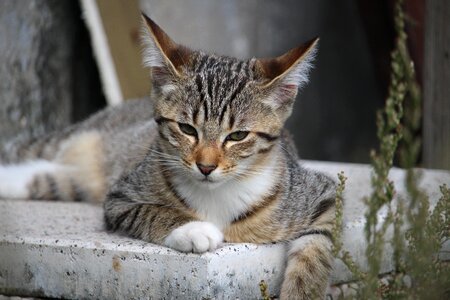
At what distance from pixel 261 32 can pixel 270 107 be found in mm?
3700

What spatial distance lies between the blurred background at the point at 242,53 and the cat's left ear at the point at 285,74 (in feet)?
5.77

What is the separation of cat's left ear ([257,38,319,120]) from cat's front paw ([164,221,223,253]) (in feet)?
2.16

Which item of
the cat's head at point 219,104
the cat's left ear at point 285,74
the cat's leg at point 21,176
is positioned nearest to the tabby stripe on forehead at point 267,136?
the cat's head at point 219,104

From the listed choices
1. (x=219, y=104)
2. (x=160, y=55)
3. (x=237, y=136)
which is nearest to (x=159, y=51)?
(x=160, y=55)

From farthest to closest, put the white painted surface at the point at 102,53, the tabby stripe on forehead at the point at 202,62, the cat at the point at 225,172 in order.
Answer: the white painted surface at the point at 102,53
the tabby stripe on forehead at the point at 202,62
the cat at the point at 225,172

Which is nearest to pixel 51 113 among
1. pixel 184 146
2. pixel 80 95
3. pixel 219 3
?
pixel 80 95

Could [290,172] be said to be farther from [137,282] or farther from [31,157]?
[31,157]

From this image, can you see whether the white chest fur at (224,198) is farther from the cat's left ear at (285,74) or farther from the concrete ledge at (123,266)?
the cat's left ear at (285,74)

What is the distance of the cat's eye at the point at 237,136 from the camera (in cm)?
368

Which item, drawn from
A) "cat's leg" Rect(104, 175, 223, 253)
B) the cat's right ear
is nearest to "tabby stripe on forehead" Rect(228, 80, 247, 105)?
the cat's right ear

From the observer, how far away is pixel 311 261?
378 cm

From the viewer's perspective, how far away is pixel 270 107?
383 cm

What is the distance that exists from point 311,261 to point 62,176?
84.1 inches

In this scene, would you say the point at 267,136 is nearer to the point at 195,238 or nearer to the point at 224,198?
the point at 224,198
